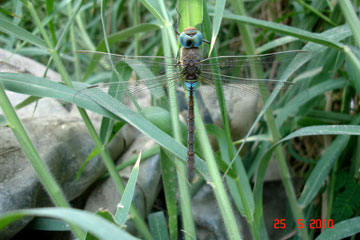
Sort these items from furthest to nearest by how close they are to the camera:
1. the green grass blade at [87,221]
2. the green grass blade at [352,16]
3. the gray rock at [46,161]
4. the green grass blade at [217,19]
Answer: the gray rock at [46,161]
the green grass blade at [352,16]
the green grass blade at [217,19]
the green grass blade at [87,221]

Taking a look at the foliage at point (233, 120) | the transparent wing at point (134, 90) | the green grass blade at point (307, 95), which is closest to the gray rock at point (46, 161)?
the foliage at point (233, 120)

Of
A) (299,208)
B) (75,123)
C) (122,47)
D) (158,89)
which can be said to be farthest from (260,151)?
(122,47)

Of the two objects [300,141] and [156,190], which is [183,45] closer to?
[156,190]

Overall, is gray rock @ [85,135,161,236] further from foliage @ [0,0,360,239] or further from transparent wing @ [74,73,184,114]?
transparent wing @ [74,73,184,114]

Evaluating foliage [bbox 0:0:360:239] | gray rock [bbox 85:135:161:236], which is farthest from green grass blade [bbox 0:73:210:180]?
gray rock [bbox 85:135:161:236]

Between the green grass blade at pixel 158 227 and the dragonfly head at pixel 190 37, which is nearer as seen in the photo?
the dragonfly head at pixel 190 37

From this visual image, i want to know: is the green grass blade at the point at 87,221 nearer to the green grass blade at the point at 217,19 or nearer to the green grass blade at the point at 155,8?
the green grass blade at the point at 217,19

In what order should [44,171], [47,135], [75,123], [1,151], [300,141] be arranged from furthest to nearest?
1. [300,141]
2. [75,123]
3. [47,135]
4. [1,151]
5. [44,171]
